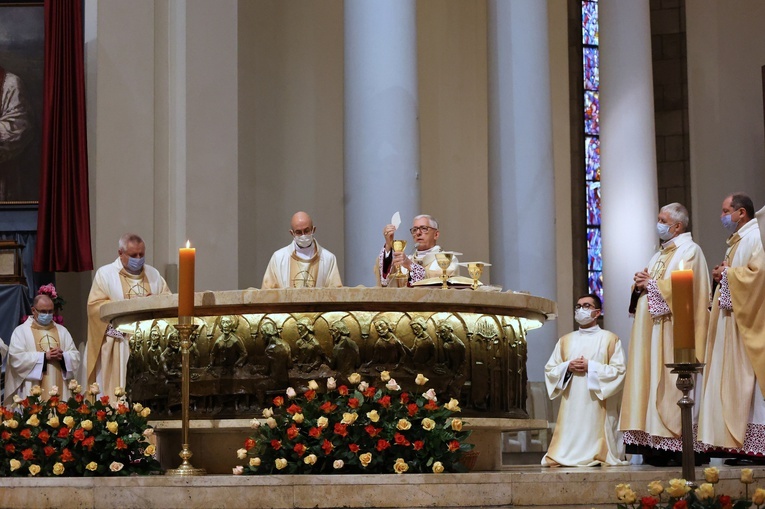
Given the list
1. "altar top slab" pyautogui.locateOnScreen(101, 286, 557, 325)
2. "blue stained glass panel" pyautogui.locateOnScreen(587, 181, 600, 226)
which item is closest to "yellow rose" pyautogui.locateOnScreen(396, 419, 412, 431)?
"altar top slab" pyautogui.locateOnScreen(101, 286, 557, 325)

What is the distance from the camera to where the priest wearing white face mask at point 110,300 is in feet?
32.9

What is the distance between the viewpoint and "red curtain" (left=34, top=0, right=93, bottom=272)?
38.5 feet

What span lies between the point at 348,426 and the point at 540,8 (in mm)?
7493

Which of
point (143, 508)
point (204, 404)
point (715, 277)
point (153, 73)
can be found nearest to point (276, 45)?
point (153, 73)

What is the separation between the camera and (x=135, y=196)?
40.4ft

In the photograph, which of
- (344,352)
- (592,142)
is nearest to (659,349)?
(344,352)

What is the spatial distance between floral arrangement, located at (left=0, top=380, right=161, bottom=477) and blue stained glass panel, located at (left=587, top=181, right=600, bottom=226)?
10808 millimetres

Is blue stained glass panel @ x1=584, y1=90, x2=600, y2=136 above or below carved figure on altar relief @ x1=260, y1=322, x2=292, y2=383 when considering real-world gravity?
above

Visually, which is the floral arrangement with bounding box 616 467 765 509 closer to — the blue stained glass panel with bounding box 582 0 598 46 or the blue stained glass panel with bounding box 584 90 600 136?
the blue stained glass panel with bounding box 584 90 600 136

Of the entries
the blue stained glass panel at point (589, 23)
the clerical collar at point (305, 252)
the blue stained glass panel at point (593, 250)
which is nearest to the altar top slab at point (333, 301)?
the clerical collar at point (305, 252)

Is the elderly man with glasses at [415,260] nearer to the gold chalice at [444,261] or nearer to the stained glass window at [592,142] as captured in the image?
the gold chalice at [444,261]

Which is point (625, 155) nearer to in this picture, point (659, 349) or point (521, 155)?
point (521, 155)

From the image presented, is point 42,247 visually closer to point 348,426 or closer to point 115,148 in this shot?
point 115,148

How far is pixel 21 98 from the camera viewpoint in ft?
40.2
